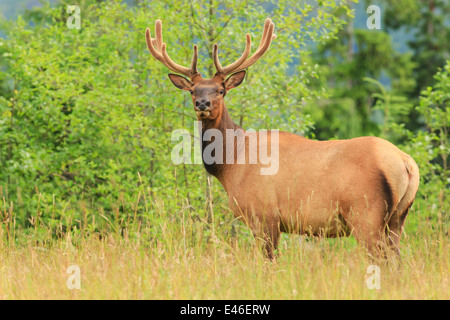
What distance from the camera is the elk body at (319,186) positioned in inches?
210

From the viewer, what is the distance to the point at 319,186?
5605 mm

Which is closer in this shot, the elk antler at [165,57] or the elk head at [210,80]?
the elk head at [210,80]

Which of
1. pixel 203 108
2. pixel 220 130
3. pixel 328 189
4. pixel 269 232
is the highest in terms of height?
pixel 203 108

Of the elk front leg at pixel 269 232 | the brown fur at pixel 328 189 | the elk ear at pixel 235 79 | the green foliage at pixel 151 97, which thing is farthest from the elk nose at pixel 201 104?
the green foliage at pixel 151 97

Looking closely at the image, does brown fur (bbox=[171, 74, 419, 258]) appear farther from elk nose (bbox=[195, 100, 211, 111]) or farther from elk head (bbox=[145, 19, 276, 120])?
elk nose (bbox=[195, 100, 211, 111])

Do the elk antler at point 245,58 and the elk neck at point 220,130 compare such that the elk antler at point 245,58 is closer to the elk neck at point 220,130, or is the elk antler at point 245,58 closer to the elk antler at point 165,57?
the elk antler at point 165,57

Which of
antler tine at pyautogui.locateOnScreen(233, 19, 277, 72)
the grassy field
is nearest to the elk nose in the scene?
antler tine at pyautogui.locateOnScreen(233, 19, 277, 72)

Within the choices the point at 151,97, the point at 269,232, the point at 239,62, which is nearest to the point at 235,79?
the point at 239,62

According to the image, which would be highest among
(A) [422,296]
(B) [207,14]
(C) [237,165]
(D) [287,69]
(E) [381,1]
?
(E) [381,1]

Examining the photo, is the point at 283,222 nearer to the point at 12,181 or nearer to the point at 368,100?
the point at 12,181

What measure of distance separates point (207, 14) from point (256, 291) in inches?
226

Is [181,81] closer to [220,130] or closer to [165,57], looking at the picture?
[165,57]

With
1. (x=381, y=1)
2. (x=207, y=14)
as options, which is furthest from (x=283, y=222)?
(x=381, y=1)

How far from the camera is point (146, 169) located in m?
10.3
